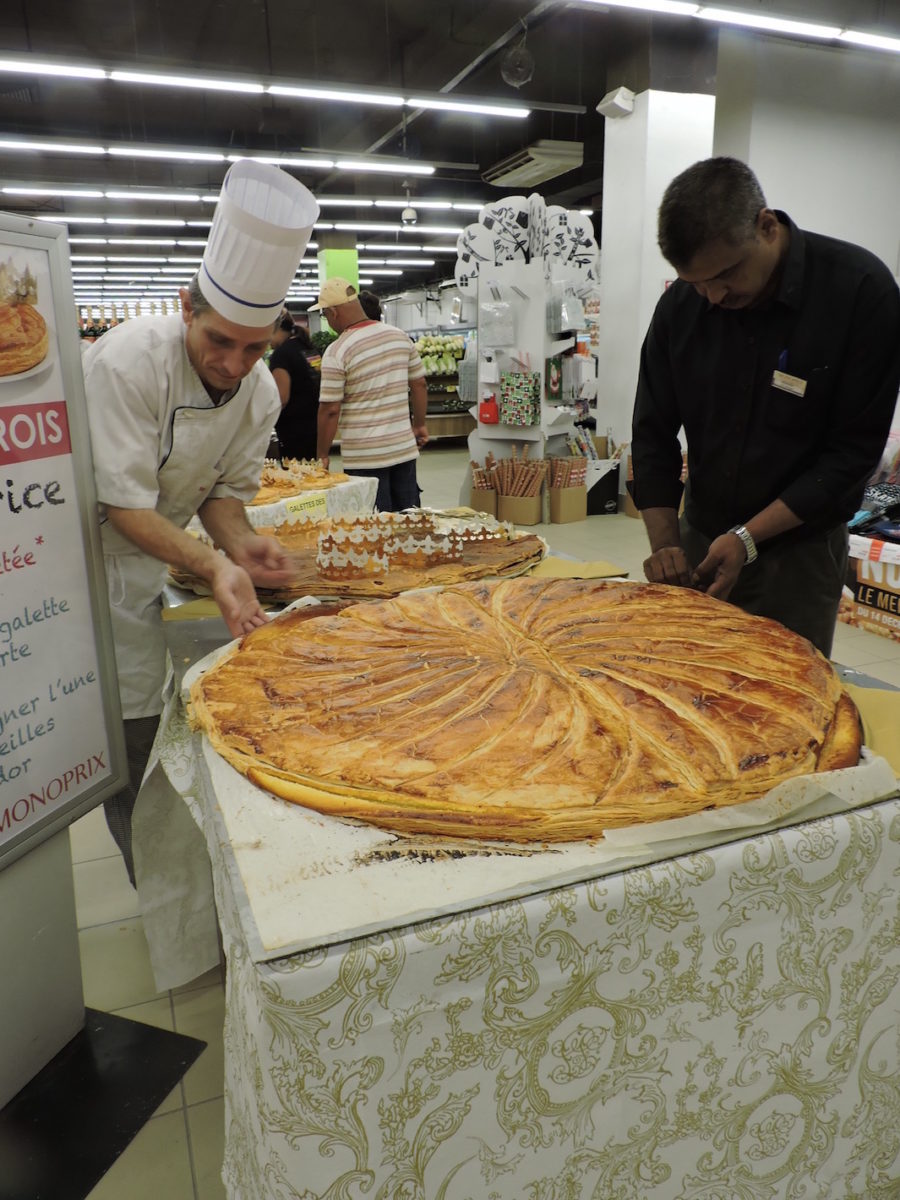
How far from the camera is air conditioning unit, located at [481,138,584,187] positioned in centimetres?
946

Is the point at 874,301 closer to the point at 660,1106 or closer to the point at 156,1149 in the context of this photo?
the point at 660,1106

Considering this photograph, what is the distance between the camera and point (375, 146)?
1112 centimetres

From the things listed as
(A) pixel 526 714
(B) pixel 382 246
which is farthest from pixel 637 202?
(B) pixel 382 246

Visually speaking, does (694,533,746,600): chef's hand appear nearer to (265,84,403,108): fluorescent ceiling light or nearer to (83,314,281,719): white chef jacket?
(83,314,281,719): white chef jacket

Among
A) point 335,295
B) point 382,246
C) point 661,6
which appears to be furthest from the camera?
point 382,246

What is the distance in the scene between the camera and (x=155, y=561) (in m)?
1.82

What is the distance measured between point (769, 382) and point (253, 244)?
1.11m

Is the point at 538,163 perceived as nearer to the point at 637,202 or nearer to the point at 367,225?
the point at 637,202

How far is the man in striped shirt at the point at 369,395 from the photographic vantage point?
159 inches

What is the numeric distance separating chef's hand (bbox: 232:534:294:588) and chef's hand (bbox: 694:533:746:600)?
0.96m

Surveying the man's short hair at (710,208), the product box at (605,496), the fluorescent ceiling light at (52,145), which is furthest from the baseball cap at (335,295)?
the fluorescent ceiling light at (52,145)

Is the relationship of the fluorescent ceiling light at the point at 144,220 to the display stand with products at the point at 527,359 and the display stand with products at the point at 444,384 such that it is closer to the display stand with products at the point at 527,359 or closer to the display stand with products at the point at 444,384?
the display stand with products at the point at 444,384

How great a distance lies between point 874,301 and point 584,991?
4.91 feet

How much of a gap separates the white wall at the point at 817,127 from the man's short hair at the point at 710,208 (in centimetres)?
634
